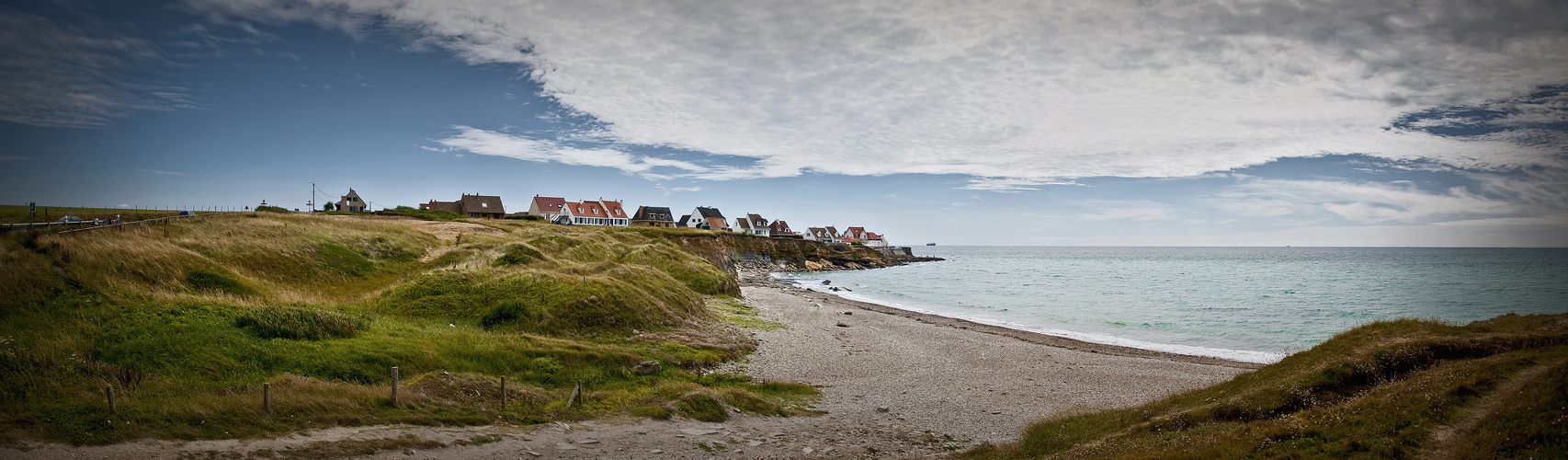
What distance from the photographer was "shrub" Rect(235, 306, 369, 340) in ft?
67.8

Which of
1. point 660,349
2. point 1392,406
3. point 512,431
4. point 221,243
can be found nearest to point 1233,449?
point 1392,406

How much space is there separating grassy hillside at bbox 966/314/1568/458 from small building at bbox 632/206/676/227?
118m

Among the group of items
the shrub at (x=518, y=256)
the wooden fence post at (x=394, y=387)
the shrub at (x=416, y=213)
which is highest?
the shrub at (x=416, y=213)

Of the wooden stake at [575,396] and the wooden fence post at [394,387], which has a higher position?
the wooden fence post at [394,387]

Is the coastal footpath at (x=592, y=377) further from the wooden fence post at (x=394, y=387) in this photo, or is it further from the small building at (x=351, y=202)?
the small building at (x=351, y=202)

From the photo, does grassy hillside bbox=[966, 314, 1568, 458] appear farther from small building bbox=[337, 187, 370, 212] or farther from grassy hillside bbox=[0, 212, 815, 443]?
small building bbox=[337, 187, 370, 212]

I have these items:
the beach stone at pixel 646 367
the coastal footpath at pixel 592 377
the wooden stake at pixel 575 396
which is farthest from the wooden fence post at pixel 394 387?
the beach stone at pixel 646 367

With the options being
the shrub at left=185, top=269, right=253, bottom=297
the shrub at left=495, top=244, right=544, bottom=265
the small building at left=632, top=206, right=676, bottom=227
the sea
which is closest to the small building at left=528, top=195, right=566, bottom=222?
the small building at left=632, top=206, right=676, bottom=227

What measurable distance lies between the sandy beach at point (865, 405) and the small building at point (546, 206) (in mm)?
81013

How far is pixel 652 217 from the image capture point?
130625mm

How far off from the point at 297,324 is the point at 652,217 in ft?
361

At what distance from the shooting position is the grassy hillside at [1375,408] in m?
9.01

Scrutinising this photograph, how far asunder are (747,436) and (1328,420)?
12539 mm

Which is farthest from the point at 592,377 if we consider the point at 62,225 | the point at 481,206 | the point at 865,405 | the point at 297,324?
the point at 481,206
